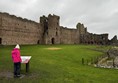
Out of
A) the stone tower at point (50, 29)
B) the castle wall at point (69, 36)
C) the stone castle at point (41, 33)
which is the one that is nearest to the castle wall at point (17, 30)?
the stone castle at point (41, 33)

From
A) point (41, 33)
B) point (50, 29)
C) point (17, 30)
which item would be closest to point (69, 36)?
point (50, 29)

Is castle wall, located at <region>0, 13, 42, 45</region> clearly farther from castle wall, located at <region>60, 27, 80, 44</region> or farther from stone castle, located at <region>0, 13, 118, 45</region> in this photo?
castle wall, located at <region>60, 27, 80, 44</region>

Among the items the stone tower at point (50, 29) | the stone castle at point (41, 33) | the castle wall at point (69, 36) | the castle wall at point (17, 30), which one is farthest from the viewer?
the castle wall at point (69, 36)

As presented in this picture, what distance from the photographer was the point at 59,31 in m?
68.3

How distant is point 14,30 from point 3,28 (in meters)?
4.12

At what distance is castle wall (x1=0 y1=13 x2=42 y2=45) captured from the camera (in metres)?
44.9

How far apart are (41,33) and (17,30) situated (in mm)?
14302

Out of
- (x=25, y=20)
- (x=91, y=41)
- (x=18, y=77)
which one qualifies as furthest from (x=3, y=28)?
(x=91, y=41)

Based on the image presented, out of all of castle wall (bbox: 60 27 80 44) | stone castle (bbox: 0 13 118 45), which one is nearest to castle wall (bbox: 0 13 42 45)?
stone castle (bbox: 0 13 118 45)

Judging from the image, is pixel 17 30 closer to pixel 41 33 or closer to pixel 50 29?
pixel 41 33

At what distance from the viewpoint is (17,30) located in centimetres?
4966

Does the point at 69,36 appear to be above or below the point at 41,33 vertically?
below

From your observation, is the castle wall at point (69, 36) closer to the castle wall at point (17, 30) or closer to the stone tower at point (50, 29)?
the stone tower at point (50, 29)

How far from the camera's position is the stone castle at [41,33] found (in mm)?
45844
